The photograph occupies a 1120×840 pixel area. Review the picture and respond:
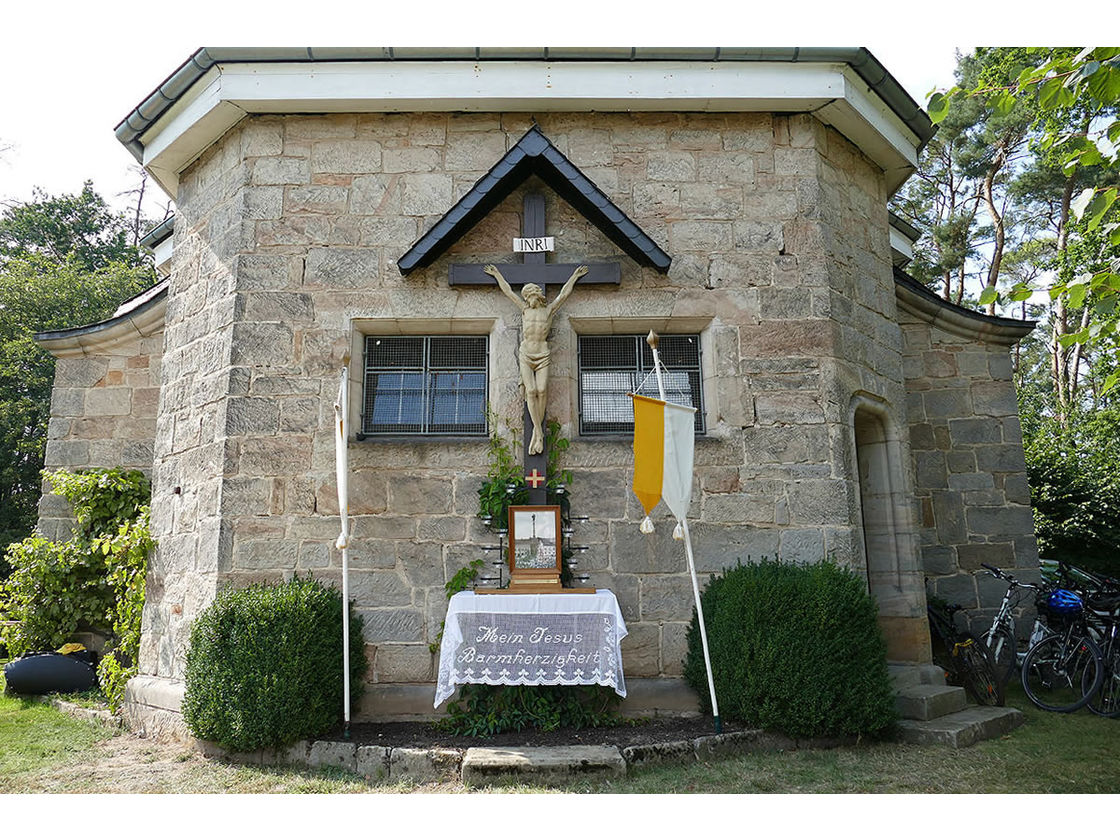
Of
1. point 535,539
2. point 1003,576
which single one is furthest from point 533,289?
point 1003,576

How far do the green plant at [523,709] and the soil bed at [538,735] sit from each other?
0.05 metres

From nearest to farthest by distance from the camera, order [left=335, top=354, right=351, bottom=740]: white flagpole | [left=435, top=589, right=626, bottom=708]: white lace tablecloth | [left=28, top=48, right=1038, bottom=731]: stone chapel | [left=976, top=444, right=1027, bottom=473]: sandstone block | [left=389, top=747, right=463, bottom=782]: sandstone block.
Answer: [left=389, top=747, right=463, bottom=782]: sandstone block, [left=435, top=589, right=626, bottom=708]: white lace tablecloth, [left=335, top=354, right=351, bottom=740]: white flagpole, [left=28, top=48, right=1038, bottom=731]: stone chapel, [left=976, top=444, right=1027, bottom=473]: sandstone block

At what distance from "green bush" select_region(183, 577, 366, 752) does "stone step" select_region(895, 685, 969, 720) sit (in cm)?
391

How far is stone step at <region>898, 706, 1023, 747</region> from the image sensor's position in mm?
5352

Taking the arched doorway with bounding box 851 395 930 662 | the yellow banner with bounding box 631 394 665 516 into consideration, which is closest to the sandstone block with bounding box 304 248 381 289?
the yellow banner with bounding box 631 394 665 516

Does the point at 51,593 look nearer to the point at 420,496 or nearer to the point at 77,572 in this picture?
the point at 77,572

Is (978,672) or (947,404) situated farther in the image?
(947,404)

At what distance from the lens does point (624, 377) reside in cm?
644

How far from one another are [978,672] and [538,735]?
12.7ft

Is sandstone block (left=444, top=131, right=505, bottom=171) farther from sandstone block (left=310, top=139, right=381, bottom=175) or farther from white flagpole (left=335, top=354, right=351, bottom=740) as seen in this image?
white flagpole (left=335, top=354, right=351, bottom=740)

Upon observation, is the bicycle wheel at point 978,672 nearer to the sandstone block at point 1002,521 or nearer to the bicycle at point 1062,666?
the bicycle at point 1062,666

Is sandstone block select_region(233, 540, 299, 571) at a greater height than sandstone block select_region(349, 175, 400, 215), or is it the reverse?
sandstone block select_region(349, 175, 400, 215)

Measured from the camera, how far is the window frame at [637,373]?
6.33 metres

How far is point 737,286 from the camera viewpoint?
646cm
